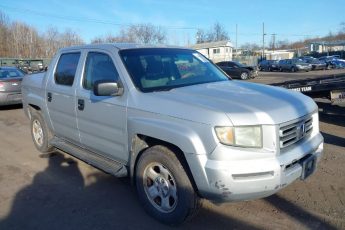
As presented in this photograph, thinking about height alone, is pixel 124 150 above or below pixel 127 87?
below

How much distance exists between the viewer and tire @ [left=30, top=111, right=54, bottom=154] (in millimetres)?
6527

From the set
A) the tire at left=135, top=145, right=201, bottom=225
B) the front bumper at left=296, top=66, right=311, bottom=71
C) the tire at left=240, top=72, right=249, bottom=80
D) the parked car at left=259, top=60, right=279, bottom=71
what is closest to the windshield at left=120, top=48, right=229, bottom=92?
the tire at left=135, top=145, right=201, bottom=225

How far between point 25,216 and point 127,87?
1.90 m

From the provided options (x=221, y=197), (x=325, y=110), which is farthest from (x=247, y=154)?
(x=325, y=110)

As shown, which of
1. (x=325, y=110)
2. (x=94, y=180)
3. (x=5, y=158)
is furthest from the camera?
(x=325, y=110)

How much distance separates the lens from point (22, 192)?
5.03 meters

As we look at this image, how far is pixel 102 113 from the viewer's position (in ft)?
15.0

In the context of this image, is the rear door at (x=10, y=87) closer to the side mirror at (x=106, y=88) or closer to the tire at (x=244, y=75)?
the side mirror at (x=106, y=88)

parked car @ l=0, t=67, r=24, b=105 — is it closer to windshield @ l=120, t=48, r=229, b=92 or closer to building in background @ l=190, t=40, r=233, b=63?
windshield @ l=120, t=48, r=229, b=92

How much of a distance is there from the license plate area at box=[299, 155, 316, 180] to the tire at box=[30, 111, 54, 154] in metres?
4.40

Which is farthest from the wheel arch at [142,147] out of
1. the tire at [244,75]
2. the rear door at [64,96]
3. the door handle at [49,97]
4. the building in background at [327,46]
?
the building in background at [327,46]

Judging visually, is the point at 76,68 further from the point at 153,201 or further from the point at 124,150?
the point at 153,201

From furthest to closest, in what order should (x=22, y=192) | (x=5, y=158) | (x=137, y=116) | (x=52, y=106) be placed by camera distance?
(x=5, y=158), (x=52, y=106), (x=22, y=192), (x=137, y=116)

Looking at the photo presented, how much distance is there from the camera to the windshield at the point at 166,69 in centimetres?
439
